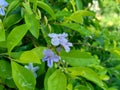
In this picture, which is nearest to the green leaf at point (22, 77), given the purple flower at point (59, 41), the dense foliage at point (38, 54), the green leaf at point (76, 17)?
the dense foliage at point (38, 54)

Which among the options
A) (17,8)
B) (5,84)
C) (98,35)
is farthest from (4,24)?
(98,35)

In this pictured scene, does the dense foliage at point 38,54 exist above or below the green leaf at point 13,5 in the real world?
below

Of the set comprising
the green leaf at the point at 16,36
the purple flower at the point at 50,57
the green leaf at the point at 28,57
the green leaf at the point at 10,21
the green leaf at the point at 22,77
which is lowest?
the green leaf at the point at 22,77

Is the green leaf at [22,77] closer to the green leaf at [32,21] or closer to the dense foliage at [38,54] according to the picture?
the dense foliage at [38,54]

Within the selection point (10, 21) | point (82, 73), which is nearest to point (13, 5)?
point (10, 21)

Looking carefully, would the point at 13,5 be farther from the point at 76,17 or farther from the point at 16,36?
the point at 76,17

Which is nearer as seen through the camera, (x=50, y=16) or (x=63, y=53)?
(x=63, y=53)

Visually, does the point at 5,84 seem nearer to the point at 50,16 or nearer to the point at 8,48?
the point at 8,48
